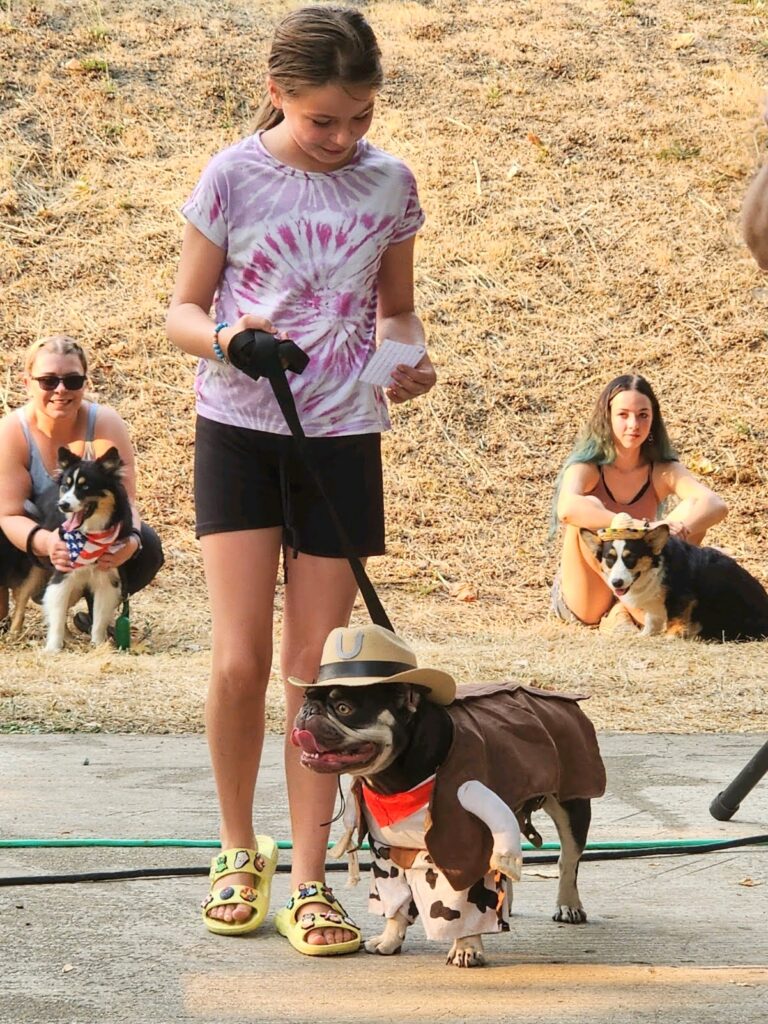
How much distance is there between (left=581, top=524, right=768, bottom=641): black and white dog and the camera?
827 centimetres

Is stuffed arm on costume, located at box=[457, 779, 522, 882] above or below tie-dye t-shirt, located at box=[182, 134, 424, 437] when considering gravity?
below

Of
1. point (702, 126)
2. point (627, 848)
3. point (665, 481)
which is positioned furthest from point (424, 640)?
point (702, 126)

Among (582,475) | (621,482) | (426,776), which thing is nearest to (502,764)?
(426,776)

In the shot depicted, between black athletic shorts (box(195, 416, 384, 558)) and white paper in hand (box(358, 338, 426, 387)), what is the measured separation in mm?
142

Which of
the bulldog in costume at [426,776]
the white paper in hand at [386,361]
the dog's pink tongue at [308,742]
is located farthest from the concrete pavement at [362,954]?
the white paper in hand at [386,361]

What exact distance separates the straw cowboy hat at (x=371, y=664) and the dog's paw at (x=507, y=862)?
36cm

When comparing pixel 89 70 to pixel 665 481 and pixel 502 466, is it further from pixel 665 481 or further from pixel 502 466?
pixel 665 481

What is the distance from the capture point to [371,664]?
10.1ft

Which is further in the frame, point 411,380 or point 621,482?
point 621,482

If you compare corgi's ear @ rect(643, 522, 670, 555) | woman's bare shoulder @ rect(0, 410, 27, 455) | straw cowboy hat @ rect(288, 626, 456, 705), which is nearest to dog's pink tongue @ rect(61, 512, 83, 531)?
woman's bare shoulder @ rect(0, 410, 27, 455)

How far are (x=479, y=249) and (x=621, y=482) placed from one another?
715 cm

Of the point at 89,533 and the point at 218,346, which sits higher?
the point at 218,346

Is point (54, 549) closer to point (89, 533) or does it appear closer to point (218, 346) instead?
point (89, 533)

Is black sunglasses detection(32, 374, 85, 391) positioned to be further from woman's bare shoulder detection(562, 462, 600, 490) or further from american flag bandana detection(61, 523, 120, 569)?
woman's bare shoulder detection(562, 462, 600, 490)
